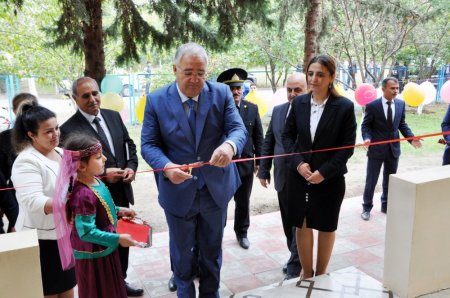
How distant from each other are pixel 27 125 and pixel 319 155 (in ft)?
5.87

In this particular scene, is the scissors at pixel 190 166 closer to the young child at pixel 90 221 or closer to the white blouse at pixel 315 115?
the young child at pixel 90 221

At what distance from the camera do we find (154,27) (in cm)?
512

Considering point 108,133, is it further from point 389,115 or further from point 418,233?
point 389,115

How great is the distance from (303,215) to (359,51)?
10.1 meters

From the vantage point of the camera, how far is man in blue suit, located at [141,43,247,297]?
2.31 metres

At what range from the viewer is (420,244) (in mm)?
2527

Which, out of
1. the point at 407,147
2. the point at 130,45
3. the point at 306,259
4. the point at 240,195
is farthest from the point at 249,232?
the point at 407,147

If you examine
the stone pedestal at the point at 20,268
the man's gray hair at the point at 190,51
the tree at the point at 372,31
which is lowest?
the stone pedestal at the point at 20,268

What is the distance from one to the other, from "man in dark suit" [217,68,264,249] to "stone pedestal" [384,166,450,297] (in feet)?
4.92

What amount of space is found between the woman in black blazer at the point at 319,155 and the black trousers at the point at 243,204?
3.63ft

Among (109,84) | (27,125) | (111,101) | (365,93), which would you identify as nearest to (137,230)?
(27,125)

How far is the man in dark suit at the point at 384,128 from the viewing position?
4547 mm

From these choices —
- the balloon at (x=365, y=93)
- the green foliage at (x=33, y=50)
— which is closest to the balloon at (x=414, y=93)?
the balloon at (x=365, y=93)

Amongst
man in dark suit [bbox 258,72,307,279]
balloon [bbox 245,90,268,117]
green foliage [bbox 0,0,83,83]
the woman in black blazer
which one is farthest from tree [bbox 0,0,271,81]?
green foliage [bbox 0,0,83,83]
